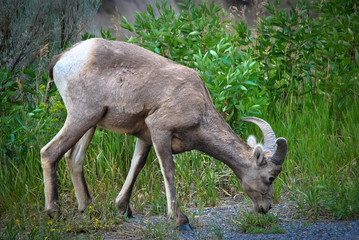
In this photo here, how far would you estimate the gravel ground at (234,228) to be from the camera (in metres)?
4.96

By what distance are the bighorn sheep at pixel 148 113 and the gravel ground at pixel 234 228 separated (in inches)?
A: 10.8

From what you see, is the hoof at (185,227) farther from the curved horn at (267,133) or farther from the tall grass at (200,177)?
the curved horn at (267,133)

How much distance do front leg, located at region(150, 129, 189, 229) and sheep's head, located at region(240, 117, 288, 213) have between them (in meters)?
0.87

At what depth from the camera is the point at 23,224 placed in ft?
16.6

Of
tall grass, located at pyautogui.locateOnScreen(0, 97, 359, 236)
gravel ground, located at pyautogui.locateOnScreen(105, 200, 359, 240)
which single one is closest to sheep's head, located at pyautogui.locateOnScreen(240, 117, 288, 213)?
gravel ground, located at pyautogui.locateOnScreen(105, 200, 359, 240)

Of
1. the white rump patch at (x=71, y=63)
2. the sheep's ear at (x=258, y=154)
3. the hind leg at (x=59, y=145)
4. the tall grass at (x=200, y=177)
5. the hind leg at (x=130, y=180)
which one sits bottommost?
the tall grass at (x=200, y=177)

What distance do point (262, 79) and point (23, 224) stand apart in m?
4.42

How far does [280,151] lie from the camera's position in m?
5.40

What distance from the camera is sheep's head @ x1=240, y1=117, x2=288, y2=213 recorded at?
5.51 m

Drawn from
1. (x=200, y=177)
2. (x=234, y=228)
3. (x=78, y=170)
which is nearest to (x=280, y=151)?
(x=234, y=228)

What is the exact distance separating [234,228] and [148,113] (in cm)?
157

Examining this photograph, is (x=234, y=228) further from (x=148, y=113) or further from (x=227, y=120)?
(x=227, y=120)

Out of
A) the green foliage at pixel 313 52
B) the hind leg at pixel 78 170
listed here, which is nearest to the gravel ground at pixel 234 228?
the hind leg at pixel 78 170

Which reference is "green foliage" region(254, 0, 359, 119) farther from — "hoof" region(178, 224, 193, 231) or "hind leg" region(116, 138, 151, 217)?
"hoof" region(178, 224, 193, 231)
